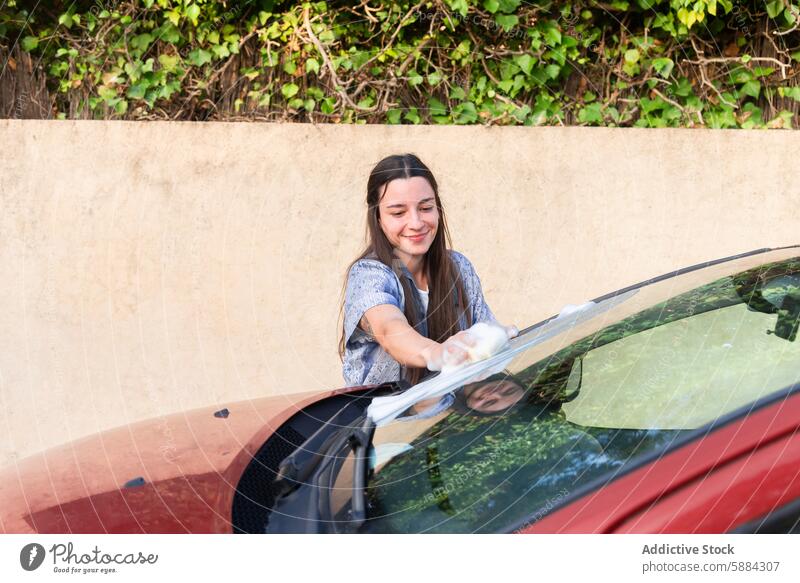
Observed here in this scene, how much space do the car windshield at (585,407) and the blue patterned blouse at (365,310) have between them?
456 millimetres

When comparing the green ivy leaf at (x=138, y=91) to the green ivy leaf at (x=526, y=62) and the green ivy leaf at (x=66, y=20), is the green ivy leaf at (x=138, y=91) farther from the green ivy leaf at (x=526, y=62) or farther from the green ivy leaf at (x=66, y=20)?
Answer: the green ivy leaf at (x=526, y=62)

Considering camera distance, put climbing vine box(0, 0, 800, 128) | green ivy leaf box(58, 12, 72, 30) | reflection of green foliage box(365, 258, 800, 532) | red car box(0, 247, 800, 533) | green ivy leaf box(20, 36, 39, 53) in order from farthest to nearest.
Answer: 1. green ivy leaf box(20, 36, 39, 53)
2. green ivy leaf box(58, 12, 72, 30)
3. climbing vine box(0, 0, 800, 128)
4. reflection of green foliage box(365, 258, 800, 532)
5. red car box(0, 247, 800, 533)

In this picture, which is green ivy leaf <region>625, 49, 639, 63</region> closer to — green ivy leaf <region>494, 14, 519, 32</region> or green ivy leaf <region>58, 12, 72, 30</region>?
green ivy leaf <region>494, 14, 519, 32</region>

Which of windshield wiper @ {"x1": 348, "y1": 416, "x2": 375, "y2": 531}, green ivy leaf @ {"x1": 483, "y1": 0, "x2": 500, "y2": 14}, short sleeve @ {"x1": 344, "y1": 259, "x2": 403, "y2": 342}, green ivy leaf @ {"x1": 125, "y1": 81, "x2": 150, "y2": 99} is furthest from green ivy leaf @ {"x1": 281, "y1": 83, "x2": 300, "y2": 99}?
Answer: windshield wiper @ {"x1": 348, "y1": 416, "x2": 375, "y2": 531}

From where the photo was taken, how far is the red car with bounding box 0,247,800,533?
118 centimetres

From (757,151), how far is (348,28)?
5.69 ft

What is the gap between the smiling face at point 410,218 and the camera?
7.63 feet

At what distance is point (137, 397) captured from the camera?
11.1 ft

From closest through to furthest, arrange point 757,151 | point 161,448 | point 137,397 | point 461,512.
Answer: point 461,512 → point 161,448 → point 757,151 → point 137,397

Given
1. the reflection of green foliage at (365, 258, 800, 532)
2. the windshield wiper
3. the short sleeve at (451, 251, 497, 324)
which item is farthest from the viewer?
the short sleeve at (451, 251, 497, 324)

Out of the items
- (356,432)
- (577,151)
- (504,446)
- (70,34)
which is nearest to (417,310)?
(356,432)

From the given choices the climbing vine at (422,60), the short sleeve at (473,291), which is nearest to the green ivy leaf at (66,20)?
the climbing vine at (422,60)

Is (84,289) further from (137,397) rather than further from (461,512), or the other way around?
(461,512)

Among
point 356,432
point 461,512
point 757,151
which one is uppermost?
point 757,151
